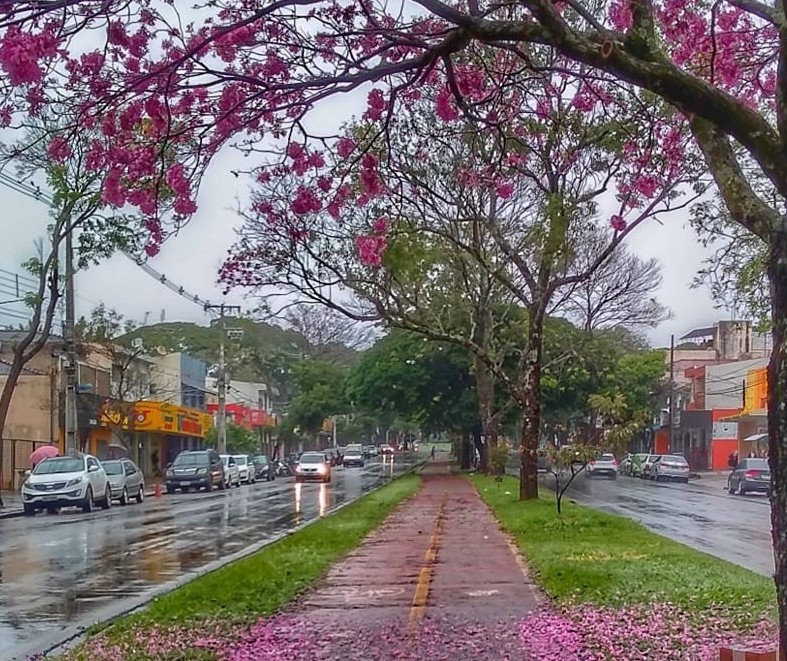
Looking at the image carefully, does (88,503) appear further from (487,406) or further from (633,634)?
(633,634)

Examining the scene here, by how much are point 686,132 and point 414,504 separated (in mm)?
17845

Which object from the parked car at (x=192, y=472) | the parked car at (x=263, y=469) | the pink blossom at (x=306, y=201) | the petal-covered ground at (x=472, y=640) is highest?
the pink blossom at (x=306, y=201)

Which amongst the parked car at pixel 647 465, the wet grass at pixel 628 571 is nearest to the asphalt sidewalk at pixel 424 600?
the wet grass at pixel 628 571

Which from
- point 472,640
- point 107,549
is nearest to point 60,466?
point 107,549

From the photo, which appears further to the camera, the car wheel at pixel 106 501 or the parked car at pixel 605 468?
the parked car at pixel 605 468

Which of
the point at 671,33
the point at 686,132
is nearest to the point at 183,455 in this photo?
the point at 686,132

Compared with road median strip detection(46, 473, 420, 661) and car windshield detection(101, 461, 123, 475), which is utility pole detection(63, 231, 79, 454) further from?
road median strip detection(46, 473, 420, 661)

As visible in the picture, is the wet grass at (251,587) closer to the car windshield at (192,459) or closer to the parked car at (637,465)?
the car windshield at (192,459)

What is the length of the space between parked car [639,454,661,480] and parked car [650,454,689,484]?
1.69 meters

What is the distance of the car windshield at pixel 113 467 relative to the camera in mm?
36594

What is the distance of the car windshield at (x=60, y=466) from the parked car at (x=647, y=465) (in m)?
33.5

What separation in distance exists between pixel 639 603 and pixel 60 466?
25735 mm

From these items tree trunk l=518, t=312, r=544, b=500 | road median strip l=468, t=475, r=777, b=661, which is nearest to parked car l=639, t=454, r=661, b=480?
tree trunk l=518, t=312, r=544, b=500

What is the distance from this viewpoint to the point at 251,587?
39.7ft
